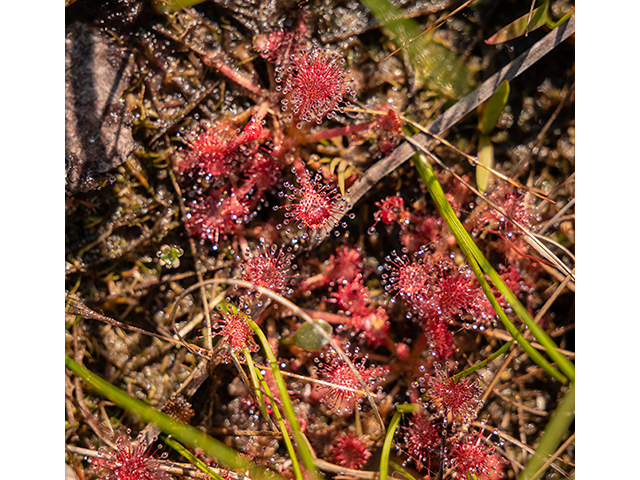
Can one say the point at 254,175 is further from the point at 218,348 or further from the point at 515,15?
the point at 515,15

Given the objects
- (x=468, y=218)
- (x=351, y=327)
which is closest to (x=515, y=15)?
(x=468, y=218)

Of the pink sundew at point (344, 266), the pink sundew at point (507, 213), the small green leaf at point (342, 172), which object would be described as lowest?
the pink sundew at point (344, 266)

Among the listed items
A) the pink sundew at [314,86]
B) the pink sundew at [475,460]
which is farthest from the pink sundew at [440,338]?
the pink sundew at [314,86]

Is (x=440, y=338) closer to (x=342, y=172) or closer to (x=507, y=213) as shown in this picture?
(x=507, y=213)

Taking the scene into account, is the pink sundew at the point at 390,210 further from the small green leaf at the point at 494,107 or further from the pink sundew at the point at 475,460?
the pink sundew at the point at 475,460

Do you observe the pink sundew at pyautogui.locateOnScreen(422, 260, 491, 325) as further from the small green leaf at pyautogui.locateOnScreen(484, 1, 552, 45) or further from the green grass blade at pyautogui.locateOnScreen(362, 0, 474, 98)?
the small green leaf at pyautogui.locateOnScreen(484, 1, 552, 45)

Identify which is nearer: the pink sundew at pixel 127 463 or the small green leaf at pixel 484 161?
the pink sundew at pixel 127 463
